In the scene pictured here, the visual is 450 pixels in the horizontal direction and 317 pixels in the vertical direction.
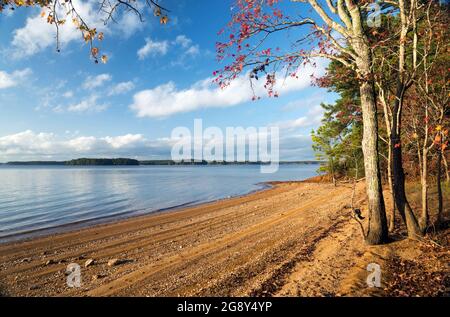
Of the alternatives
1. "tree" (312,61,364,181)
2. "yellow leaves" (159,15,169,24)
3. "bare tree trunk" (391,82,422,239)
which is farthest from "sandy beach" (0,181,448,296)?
"tree" (312,61,364,181)

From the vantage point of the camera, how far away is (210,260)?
701cm

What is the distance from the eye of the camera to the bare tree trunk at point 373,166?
647cm

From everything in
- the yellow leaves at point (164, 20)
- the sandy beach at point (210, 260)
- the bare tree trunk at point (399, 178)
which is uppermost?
the yellow leaves at point (164, 20)

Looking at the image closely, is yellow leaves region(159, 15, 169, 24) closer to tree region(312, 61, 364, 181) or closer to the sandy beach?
the sandy beach

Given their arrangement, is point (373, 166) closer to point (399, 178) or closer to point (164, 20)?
point (399, 178)

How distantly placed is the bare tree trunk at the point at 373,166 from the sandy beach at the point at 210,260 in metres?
0.50

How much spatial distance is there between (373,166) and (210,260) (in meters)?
4.84

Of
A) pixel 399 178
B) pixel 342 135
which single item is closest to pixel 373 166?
pixel 399 178

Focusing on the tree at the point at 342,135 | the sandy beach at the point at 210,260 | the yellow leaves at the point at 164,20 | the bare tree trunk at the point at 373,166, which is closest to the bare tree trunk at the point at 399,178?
the sandy beach at the point at 210,260

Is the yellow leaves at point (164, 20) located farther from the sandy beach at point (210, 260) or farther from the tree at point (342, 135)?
the tree at point (342, 135)

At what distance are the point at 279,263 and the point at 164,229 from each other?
276 inches

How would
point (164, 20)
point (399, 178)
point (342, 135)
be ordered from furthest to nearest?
point (342, 135)
point (399, 178)
point (164, 20)
